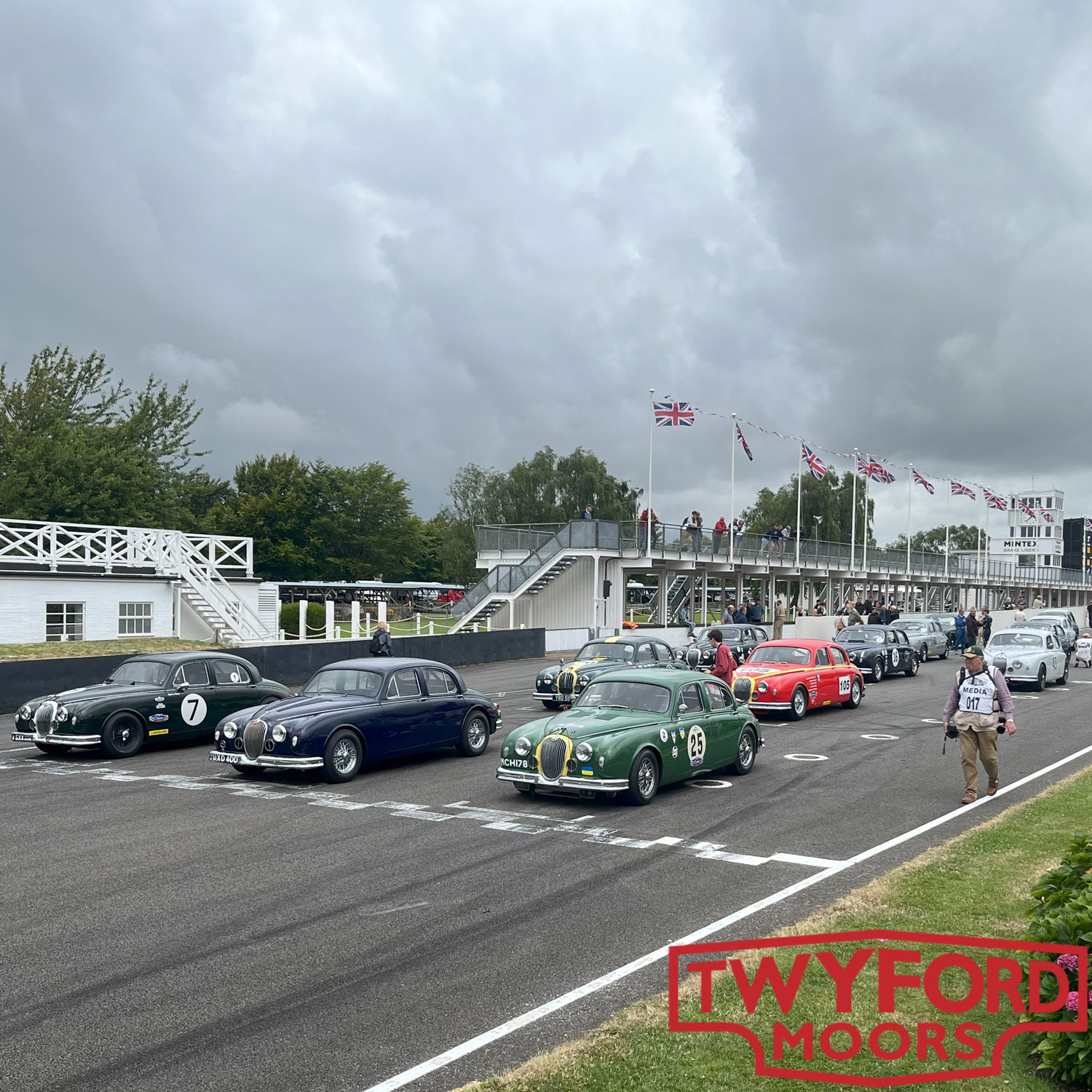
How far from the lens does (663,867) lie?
931 centimetres

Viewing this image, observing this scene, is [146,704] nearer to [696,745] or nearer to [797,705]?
[696,745]

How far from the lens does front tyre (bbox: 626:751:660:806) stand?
11955mm

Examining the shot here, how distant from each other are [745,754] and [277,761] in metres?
5.99

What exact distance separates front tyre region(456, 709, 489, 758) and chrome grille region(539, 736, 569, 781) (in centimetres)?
380

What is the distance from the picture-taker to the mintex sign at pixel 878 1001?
16.0 ft

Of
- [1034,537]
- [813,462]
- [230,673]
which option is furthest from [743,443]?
[1034,537]

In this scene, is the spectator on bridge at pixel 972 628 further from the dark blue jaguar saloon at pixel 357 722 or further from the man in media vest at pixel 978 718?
the man in media vest at pixel 978 718

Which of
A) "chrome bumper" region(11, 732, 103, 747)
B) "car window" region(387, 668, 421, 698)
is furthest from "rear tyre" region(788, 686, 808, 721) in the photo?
"chrome bumper" region(11, 732, 103, 747)

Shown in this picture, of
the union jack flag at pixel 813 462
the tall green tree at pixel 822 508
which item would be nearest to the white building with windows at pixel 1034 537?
the tall green tree at pixel 822 508

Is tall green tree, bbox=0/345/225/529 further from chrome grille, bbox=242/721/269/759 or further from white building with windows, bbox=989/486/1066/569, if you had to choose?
white building with windows, bbox=989/486/1066/569

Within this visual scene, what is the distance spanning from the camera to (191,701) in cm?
1684

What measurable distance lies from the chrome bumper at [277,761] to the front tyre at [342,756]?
0.14m

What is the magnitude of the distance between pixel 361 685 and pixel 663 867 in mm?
6415

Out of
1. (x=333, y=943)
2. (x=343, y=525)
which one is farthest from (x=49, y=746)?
(x=343, y=525)
